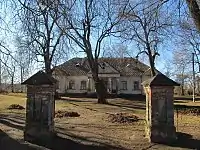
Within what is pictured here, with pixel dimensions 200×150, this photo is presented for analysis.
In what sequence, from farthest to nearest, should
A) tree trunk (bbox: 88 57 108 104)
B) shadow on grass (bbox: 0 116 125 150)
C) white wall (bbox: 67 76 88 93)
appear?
1. white wall (bbox: 67 76 88 93)
2. tree trunk (bbox: 88 57 108 104)
3. shadow on grass (bbox: 0 116 125 150)

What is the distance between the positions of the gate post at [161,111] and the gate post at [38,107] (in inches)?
135

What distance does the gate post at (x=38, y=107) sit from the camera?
11.9m

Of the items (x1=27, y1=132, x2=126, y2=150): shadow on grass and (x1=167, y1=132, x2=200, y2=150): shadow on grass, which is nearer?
(x1=27, y1=132, x2=126, y2=150): shadow on grass

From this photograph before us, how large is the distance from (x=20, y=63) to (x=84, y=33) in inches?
806

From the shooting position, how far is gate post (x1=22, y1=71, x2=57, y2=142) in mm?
11898

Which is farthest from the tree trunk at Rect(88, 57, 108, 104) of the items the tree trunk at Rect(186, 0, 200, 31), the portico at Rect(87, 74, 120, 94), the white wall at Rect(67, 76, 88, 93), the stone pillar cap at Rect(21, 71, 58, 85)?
the white wall at Rect(67, 76, 88, 93)

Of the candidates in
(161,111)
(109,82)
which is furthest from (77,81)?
(161,111)

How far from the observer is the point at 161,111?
474 inches

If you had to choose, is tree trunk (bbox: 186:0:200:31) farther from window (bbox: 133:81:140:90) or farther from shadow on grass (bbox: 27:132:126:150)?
window (bbox: 133:81:140:90)

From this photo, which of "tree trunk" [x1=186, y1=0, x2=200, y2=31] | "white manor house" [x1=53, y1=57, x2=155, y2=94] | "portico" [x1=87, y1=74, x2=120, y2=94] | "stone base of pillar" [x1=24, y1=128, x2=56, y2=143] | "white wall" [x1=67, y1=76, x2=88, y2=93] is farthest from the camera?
"white wall" [x1=67, y1=76, x2=88, y2=93]

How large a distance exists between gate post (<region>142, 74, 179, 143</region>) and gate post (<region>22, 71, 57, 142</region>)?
3422 mm

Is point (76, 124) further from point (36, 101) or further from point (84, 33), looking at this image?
point (84, 33)

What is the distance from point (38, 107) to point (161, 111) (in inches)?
161

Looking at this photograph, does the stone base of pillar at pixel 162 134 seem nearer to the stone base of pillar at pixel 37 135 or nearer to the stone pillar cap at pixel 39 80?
the stone base of pillar at pixel 37 135
